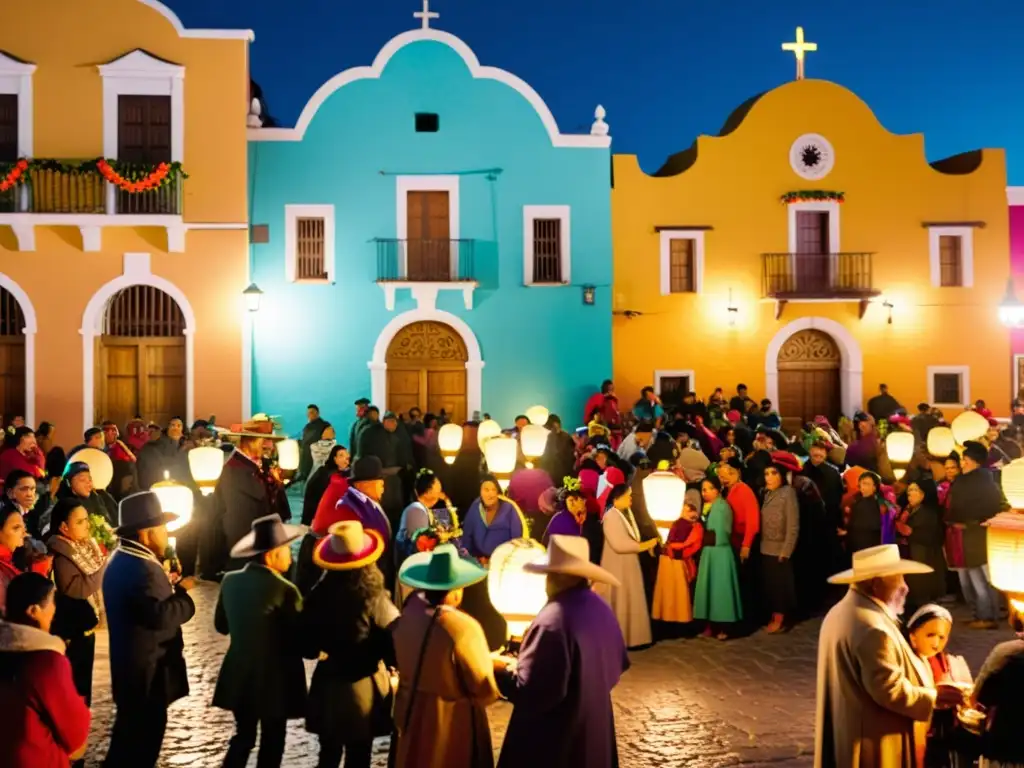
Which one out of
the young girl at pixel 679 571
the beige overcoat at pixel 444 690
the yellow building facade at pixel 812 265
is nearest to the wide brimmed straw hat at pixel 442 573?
the beige overcoat at pixel 444 690

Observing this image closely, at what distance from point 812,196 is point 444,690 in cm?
1990

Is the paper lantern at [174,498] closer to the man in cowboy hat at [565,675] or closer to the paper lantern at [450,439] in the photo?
the man in cowboy hat at [565,675]

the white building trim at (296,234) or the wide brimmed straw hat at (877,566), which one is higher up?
the white building trim at (296,234)

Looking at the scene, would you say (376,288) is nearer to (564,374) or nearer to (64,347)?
(564,374)

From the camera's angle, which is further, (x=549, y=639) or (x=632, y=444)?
(x=632, y=444)

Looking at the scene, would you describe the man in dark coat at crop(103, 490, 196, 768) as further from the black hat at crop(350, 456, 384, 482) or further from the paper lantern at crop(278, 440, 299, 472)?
the paper lantern at crop(278, 440, 299, 472)

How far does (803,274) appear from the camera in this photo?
74.8 feet

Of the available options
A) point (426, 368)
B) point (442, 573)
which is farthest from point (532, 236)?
point (442, 573)

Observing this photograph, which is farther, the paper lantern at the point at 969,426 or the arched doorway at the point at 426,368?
the arched doorway at the point at 426,368

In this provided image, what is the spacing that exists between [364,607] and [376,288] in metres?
15.7

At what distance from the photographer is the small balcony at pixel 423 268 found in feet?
67.5

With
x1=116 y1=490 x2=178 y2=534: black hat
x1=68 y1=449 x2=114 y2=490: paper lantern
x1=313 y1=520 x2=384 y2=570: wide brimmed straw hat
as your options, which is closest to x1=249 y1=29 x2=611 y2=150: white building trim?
x1=68 y1=449 x2=114 y2=490: paper lantern

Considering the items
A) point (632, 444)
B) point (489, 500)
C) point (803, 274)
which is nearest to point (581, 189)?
point (803, 274)

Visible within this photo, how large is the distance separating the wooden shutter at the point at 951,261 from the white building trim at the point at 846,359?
2540 millimetres
